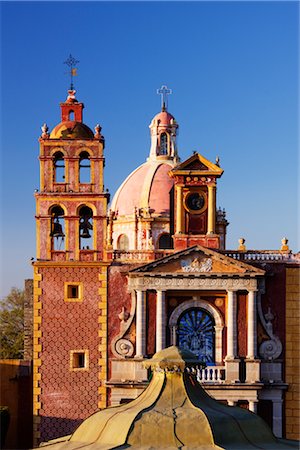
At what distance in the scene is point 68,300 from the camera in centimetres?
4209

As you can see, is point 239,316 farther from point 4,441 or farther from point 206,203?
point 4,441

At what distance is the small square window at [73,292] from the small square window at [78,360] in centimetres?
172

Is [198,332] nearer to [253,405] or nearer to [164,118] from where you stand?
[253,405]

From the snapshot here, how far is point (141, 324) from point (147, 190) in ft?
62.6

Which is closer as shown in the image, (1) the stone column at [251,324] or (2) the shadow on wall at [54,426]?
(1) the stone column at [251,324]

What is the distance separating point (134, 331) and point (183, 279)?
2402 millimetres

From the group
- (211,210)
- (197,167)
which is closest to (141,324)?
(211,210)

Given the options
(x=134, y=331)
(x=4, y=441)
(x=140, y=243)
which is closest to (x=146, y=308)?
(x=134, y=331)

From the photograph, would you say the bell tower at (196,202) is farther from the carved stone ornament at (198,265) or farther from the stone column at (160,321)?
the stone column at (160,321)

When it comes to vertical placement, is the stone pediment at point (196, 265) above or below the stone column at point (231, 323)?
above

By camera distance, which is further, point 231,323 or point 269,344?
point 269,344

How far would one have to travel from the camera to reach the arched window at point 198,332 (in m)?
41.9

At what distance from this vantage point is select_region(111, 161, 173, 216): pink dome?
195 ft

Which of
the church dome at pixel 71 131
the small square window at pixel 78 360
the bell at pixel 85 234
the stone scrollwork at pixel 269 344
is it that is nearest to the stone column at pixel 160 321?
the small square window at pixel 78 360
